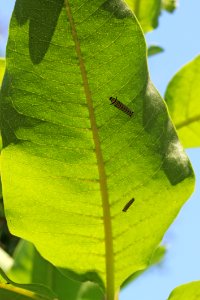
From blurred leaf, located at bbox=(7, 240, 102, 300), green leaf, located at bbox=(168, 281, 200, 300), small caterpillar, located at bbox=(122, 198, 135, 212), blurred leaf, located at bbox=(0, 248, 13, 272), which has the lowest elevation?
blurred leaf, located at bbox=(7, 240, 102, 300)

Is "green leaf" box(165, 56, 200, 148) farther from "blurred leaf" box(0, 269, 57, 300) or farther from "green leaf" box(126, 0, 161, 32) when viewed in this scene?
"blurred leaf" box(0, 269, 57, 300)

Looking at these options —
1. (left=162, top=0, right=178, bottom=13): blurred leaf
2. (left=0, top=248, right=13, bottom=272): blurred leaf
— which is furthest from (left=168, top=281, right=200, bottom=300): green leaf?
(left=162, top=0, right=178, bottom=13): blurred leaf

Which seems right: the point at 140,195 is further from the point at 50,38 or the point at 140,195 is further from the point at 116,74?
the point at 50,38

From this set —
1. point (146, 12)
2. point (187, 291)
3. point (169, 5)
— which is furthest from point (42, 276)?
point (169, 5)

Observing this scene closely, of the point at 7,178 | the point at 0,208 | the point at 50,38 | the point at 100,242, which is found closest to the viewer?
the point at 50,38

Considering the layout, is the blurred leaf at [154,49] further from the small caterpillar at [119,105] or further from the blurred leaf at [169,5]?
the small caterpillar at [119,105]

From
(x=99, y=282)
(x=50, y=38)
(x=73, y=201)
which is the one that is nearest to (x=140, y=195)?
(x=73, y=201)

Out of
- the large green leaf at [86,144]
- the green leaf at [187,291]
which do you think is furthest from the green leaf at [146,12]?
the green leaf at [187,291]
